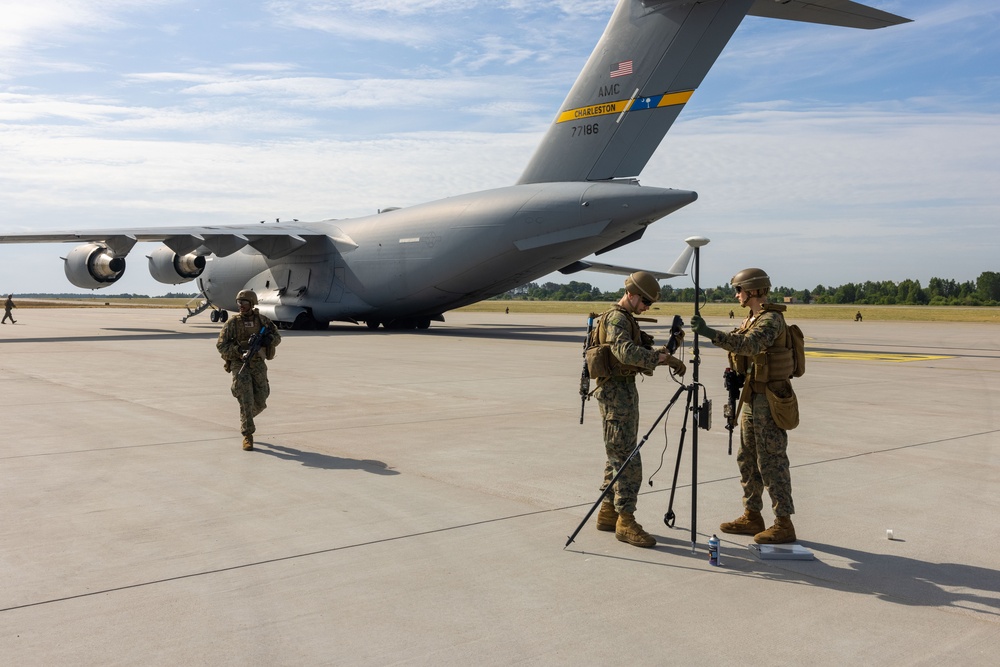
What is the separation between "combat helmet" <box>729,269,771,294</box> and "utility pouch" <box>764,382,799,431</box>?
0.66 m

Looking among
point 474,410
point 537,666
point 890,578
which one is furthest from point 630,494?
point 474,410

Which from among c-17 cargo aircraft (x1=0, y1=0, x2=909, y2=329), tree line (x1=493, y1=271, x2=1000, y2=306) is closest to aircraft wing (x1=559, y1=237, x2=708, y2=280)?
c-17 cargo aircraft (x1=0, y1=0, x2=909, y2=329)

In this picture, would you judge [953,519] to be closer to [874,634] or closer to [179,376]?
[874,634]

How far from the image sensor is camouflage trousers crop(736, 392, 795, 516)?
5.48 metres

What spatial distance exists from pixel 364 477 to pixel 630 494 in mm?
2603

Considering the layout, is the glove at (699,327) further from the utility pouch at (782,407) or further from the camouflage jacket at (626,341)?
the utility pouch at (782,407)

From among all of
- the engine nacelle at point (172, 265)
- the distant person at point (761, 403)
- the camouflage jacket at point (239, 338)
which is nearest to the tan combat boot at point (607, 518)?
the distant person at point (761, 403)

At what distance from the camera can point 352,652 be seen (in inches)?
146

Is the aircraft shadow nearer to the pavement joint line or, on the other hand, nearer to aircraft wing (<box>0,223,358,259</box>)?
the pavement joint line

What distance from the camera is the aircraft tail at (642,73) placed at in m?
20.1

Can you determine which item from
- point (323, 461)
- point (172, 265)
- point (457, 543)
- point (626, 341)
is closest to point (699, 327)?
point (626, 341)

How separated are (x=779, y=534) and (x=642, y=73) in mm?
17841

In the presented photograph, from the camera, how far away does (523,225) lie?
23469 millimetres

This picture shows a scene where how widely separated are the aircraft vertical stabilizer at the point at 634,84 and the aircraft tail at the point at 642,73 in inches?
0.9
